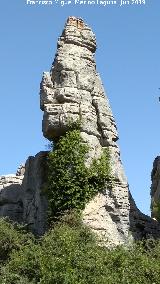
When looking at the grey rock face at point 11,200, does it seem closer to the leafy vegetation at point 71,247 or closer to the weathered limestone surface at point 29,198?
the weathered limestone surface at point 29,198

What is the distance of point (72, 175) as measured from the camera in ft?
80.0

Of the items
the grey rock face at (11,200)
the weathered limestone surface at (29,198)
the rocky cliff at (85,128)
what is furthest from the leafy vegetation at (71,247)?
Answer: the grey rock face at (11,200)

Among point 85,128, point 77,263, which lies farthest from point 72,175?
point 77,263

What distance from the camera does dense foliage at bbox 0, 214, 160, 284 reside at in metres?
17.1

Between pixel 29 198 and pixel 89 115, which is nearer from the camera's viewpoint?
pixel 89 115

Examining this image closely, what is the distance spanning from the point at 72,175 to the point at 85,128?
2.39 metres

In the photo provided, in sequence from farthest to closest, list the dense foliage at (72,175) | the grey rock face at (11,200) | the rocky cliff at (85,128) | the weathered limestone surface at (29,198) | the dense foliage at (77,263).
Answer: the grey rock face at (11,200) < the weathered limestone surface at (29,198) < the rocky cliff at (85,128) < the dense foliage at (72,175) < the dense foliage at (77,263)

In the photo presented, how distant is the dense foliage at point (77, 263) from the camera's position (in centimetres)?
1709

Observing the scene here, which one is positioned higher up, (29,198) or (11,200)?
(11,200)

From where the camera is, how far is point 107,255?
750 inches

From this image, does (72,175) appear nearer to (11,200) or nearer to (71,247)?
(71,247)

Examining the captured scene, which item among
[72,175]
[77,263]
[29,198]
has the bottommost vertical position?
[77,263]

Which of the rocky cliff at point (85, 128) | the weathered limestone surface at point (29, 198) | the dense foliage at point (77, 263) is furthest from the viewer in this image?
the weathered limestone surface at point (29, 198)

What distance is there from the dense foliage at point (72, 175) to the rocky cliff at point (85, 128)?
37 centimetres
